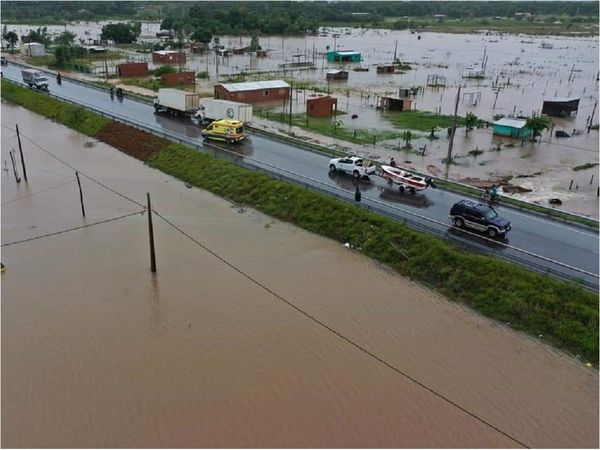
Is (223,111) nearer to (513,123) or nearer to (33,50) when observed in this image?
(513,123)

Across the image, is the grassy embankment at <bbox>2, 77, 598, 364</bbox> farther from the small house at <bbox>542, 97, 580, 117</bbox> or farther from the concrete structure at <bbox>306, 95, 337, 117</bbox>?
the small house at <bbox>542, 97, 580, 117</bbox>

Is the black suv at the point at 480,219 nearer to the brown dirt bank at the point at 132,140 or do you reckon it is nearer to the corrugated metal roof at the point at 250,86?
the brown dirt bank at the point at 132,140

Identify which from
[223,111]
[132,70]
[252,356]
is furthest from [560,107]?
[132,70]

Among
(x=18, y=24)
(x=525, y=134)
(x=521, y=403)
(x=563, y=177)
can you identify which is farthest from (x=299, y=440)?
(x=18, y=24)

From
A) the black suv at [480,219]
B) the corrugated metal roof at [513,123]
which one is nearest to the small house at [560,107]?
the corrugated metal roof at [513,123]

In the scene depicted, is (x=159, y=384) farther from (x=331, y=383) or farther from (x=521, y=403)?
(x=521, y=403)

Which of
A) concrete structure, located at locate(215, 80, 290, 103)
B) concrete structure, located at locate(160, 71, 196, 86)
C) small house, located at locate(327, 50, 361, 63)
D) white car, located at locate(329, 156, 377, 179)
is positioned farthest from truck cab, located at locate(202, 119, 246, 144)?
small house, located at locate(327, 50, 361, 63)
